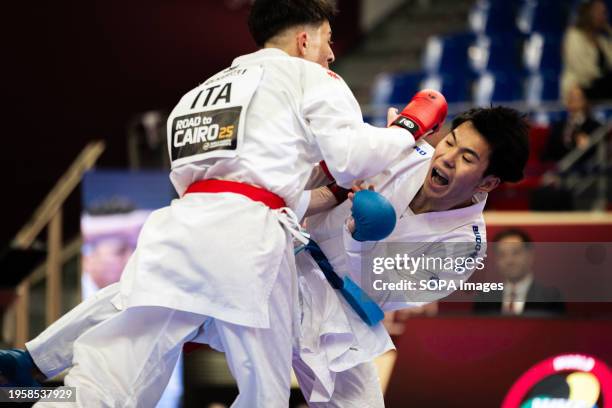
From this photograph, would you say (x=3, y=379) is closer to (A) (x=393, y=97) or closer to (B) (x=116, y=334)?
(B) (x=116, y=334)

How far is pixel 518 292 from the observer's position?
349 cm

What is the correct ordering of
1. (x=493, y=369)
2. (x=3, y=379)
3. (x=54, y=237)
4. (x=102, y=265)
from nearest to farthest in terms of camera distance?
(x=3, y=379), (x=493, y=369), (x=102, y=265), (x=54, y=237)

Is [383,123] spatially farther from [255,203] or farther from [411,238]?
[255,203]

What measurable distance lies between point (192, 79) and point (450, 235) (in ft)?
22.9

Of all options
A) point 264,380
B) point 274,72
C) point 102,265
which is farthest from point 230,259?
point 102,265

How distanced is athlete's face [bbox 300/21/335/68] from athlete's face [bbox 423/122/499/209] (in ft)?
1.88

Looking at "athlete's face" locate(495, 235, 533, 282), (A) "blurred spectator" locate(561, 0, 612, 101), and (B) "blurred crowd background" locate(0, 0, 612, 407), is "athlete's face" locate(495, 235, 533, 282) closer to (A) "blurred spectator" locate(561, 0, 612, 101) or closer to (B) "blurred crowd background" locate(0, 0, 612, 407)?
(B) "blurred crowd background" locate(0, 0, 612, 407)

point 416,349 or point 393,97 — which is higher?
point 393,97

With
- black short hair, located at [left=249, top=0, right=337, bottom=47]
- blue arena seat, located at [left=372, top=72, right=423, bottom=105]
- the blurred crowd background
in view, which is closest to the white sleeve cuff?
the blurred crowd background

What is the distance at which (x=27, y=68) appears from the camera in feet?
27.9

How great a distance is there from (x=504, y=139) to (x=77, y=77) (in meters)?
6.36

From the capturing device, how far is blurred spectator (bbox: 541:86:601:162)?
7.11m

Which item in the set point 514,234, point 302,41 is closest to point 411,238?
point 302,41

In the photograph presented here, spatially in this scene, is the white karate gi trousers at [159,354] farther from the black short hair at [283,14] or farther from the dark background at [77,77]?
the dark background at [77,77]
